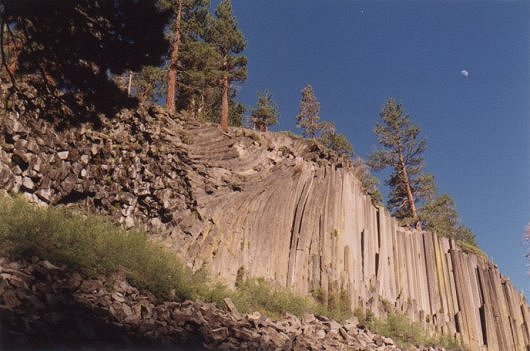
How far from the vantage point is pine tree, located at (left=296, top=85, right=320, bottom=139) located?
42.2 metres

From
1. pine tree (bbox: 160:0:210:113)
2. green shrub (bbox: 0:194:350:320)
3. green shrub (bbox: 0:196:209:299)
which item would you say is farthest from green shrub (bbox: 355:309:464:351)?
pine tree (bbox: 160:0:210:113)

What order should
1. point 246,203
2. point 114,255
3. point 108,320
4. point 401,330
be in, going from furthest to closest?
point 401,330
point 246,203
point 114,255
point 108,320

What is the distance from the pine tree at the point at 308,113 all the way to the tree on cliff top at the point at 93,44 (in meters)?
34.9

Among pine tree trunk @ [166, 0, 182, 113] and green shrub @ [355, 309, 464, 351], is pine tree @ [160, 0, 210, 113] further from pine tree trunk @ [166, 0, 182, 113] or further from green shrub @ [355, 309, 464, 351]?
green shrub @ [355, 309, 464, 351]

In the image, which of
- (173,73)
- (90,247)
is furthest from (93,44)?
(173,73)

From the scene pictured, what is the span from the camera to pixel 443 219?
36469 millimetres

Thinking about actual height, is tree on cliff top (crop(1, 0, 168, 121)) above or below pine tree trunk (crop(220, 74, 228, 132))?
below

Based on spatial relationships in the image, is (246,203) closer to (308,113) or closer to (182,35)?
(182,35)

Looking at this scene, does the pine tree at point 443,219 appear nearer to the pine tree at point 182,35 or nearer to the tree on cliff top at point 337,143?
the tree on cliff top at point 337,143

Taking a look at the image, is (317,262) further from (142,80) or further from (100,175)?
(142,80)

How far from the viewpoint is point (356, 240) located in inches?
804

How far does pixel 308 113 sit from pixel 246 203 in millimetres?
27509

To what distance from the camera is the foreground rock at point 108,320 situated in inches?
309

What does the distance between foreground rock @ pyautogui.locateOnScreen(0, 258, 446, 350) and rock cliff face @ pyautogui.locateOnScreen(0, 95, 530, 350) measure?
3.98 metres
